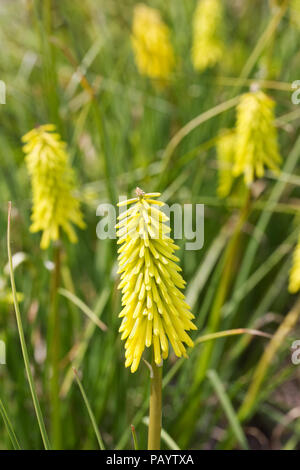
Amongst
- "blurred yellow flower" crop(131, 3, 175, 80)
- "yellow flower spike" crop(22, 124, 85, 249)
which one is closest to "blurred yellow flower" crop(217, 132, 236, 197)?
"blurred yellow flower" crop(131, 3, 175, 80)

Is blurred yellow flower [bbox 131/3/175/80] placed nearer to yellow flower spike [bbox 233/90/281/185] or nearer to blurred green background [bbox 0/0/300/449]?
blurred green background [bbox 0/0/300/449]

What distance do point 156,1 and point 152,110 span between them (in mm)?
A: 1547

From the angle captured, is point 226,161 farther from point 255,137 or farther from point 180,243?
point 255,137

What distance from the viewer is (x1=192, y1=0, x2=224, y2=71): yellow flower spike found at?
127 inches

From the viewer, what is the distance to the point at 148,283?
106cm

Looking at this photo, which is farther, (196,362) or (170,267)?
(196,362)

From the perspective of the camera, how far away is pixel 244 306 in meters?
2.88

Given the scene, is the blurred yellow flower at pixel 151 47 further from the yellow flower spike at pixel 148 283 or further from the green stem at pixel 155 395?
the green stem at pixel 155 395

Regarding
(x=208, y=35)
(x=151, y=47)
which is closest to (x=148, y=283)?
(x=151, y=47)

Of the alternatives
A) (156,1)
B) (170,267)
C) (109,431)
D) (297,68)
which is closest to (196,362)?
(109,431)

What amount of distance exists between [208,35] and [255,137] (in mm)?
1799

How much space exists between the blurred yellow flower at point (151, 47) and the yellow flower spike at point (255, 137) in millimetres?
1420
